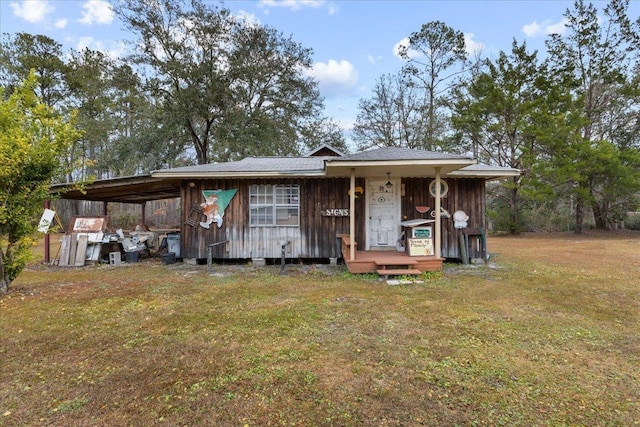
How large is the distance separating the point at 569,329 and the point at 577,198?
16.3m

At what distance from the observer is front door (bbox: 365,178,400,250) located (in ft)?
26.3

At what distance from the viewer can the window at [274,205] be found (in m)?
8.09

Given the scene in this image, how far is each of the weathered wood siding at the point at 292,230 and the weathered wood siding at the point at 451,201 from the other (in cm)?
128

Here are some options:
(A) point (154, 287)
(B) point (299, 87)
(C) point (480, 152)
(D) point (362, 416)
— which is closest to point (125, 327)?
(A) point (154, 287)

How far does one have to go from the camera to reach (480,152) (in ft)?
61.2

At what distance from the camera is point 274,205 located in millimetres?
8094

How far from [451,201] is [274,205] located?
15.0 feet

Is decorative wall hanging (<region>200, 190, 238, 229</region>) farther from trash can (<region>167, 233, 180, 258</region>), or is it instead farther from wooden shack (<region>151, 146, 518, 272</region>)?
trash can (<region>167, 233, 180, 258</region>)

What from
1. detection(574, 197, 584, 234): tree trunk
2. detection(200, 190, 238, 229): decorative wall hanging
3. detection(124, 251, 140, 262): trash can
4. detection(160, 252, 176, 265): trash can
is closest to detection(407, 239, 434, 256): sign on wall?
detection(200, 190, 238, 229): decorative wall hanging

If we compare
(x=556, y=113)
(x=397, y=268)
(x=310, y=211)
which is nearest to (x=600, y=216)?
(x=556, y=113)

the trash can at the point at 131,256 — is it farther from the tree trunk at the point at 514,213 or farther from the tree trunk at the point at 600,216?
the tree trunk at the point at 600,216

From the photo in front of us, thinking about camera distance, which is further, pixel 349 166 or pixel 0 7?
pixel 0 7

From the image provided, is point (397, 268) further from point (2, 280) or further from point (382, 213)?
point (2, 280)

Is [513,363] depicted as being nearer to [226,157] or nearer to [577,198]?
[577,198]
